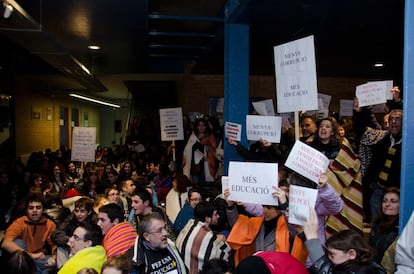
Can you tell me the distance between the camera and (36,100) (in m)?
16.6

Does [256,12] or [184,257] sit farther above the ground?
[256,12]

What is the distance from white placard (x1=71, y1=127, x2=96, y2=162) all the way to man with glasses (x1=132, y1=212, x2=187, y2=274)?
5.83 metres

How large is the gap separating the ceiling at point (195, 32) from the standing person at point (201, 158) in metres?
1.80

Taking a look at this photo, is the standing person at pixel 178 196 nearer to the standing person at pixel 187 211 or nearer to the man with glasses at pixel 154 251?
the standing person at pixel 187 211

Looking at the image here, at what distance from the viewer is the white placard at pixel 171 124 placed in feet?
28.2

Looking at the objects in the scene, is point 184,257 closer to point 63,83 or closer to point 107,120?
point 63,83

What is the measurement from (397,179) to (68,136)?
63.4 feet

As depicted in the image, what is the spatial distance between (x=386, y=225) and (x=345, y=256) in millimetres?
860

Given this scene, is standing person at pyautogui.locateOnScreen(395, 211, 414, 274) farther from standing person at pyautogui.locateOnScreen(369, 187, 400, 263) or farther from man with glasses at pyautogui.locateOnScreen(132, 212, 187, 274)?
man with glasses at pyautogui.locateOnScreen(132, 212, 187, 274)

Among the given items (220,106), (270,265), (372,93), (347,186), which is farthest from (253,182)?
(220,106)

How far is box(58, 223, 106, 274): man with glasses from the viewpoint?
3.56m

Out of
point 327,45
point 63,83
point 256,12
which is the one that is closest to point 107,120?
point 63,83

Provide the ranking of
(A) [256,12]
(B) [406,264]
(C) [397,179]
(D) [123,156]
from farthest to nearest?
(D) [123,156] < (A) [256,12] < (C) [397,179] < (B) [406,264]

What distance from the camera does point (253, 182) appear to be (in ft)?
12.0
